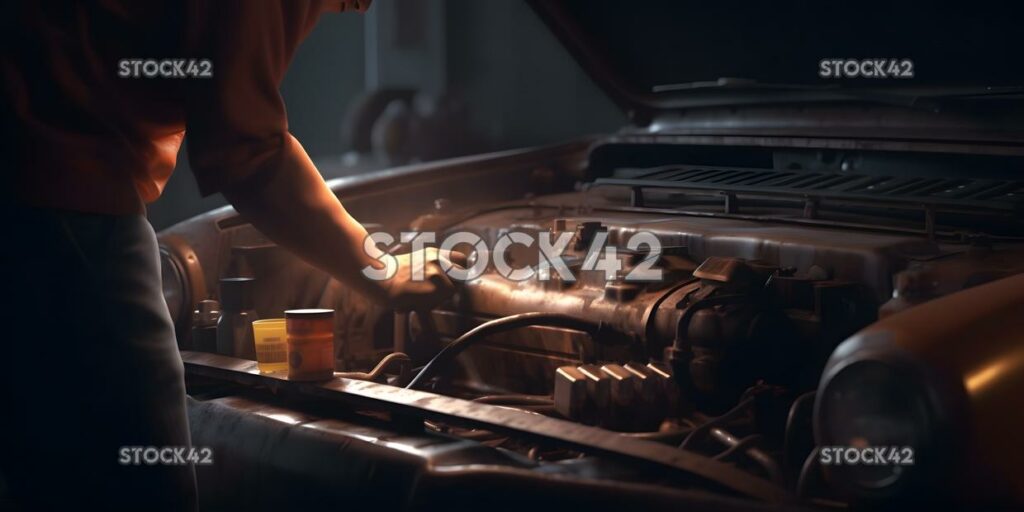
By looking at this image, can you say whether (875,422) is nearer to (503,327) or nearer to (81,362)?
(503,327)

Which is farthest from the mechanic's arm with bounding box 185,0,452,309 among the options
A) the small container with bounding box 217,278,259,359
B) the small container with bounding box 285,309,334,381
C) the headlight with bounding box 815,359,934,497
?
the headlight with bounding box 815,359,934,497

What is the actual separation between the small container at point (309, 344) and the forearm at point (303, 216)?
0.12 metres

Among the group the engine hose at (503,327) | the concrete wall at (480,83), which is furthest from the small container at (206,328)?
the concrete wall at (480,83)

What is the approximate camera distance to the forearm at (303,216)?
171cm

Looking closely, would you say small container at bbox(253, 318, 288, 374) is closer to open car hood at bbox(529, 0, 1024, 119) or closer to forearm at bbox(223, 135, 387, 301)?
forearm at bbox(223, 135, 387, 301)

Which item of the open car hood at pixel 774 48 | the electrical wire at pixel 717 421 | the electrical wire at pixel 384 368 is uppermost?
the open car hood at pixel 774 48

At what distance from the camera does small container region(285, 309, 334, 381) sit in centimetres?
191

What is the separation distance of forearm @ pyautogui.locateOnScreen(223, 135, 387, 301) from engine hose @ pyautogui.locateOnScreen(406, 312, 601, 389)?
0.75ft

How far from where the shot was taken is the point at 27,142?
158cm

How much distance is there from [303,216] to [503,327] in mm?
420

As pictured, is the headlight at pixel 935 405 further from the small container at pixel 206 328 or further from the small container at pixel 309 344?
the small container at pixel 206 328

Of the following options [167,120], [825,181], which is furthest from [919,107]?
[167,120]

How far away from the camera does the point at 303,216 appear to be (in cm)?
174

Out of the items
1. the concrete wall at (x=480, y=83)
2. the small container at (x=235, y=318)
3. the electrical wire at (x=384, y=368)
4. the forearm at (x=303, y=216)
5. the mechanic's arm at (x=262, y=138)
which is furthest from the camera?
the concrete wall at (x=480, y=83)
